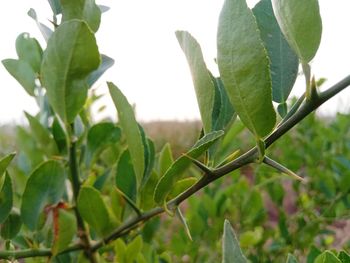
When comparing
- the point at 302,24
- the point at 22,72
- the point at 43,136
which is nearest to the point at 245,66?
the point at 302,24

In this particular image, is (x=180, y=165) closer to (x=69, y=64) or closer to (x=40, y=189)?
(x=69, y=64)

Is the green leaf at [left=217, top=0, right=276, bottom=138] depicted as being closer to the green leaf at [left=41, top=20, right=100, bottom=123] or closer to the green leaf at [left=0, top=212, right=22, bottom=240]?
the green leaf at [left=41, top=20, right=100, bottom=123]

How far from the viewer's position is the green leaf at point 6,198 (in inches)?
27.6

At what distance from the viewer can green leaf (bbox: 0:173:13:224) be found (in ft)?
2.30

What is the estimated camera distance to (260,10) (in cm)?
57

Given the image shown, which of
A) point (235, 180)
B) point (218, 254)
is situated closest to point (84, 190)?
point (218, 254)

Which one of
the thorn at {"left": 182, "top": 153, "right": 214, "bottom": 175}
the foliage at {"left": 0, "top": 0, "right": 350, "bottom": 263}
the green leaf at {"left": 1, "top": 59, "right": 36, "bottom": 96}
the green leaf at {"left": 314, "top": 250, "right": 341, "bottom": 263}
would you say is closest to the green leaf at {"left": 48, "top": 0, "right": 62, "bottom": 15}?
the foliage at {"left": 0, "top": 0, "right": 350, "bottom": 263}

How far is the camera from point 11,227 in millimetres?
782

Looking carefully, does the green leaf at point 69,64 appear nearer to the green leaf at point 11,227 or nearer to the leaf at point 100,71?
the leaf at point 100,71

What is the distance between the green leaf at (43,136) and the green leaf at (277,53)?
20.4 inches

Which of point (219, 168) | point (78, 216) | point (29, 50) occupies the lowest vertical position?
point (78, 216)

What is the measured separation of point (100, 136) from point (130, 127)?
0.31m

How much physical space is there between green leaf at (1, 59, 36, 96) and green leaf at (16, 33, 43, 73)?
0.02 m

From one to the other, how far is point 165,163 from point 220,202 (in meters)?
0.70
